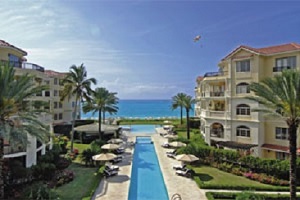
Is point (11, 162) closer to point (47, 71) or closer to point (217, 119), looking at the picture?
point (217, 119)

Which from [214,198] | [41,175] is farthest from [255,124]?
[41,175]

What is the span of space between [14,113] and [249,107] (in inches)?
1054

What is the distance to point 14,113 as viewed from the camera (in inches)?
694

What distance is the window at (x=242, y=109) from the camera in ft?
110

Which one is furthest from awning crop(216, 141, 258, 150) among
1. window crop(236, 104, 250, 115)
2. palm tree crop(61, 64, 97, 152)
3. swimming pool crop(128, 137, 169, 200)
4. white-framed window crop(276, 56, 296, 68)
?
palm tree crop(61, 64, 97, 152)

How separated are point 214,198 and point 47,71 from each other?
47849 millimetres

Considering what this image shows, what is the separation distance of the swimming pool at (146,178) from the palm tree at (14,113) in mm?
8700

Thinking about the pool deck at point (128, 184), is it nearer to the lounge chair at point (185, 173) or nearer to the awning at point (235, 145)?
the lounge chair at point (185, 173)

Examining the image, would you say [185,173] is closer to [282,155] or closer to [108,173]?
[108,173]

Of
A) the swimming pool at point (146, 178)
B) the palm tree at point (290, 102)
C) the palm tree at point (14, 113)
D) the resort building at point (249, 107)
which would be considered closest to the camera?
the palm tree at point (14, 113)

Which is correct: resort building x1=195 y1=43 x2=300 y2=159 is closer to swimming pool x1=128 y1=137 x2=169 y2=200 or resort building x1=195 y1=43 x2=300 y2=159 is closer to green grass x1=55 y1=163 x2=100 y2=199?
swimming pool x1=128 y1=137 x2=169 y2=200

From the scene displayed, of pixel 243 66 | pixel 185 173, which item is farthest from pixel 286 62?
pixel 185 173

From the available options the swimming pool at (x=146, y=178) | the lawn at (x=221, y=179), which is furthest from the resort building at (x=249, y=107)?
the swimming pool at (x=146, y=178)

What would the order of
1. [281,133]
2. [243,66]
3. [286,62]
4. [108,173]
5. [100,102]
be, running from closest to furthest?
[108,173]
[286,62]
[281,133]
[243,66]
[100,102]
